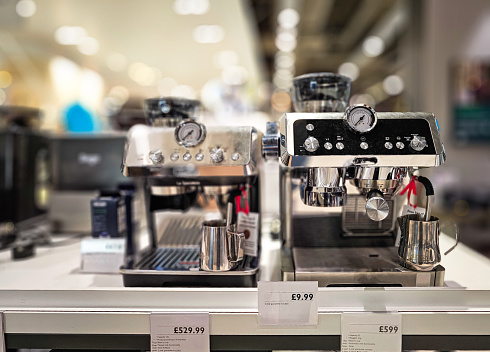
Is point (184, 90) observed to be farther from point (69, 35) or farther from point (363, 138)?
point (363, 138)

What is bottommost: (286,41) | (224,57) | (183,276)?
(183,276)

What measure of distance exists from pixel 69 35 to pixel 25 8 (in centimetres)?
105

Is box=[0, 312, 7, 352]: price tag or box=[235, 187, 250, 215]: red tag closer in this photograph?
box=[0, 312, 7, 352]: price tag

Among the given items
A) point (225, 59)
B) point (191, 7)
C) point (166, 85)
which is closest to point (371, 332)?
point (191, 7)

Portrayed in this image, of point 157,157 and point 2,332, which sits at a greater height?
point 157,157

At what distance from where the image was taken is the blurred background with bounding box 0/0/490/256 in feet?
10.7

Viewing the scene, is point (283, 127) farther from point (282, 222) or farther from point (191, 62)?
point (191, 62)

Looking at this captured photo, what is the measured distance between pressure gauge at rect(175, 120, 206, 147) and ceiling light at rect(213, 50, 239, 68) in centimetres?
518

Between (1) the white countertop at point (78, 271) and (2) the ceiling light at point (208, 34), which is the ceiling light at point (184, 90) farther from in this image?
(1) the white countertop at point (78, 271)

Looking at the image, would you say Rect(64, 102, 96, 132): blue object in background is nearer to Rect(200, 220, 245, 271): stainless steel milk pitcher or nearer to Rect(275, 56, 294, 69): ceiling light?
Rect(200, 220, 245, 271): stainless steel milk pitcher

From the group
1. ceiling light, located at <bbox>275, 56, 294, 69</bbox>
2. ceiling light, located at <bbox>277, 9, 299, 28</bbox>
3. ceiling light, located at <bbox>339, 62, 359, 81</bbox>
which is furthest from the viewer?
ceiling light, located at <bbox>339, 62, 359, 81</bbox>

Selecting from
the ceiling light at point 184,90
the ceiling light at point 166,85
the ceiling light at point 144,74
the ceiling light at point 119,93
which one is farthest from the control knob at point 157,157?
the ceiling light at point 184,90

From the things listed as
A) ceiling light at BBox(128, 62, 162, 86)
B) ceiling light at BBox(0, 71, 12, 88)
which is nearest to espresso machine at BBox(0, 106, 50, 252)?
ceiling light at BBox(0, 71, 12, 88)

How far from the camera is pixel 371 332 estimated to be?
86 centimetres
